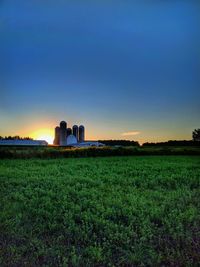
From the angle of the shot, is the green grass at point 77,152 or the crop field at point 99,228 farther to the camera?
the green grass at point 77,152

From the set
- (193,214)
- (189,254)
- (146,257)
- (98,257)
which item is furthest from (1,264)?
(193,214)

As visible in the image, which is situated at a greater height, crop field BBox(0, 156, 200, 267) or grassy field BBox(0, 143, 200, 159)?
grassy field BBox(0, 143, 200, 159)

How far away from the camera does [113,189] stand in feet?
28.2

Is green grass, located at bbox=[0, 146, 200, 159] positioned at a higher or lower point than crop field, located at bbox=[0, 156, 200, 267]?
higher

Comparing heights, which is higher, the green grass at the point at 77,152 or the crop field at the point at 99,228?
the green grass at the point at 77,152

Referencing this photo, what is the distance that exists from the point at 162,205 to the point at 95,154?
891 inches

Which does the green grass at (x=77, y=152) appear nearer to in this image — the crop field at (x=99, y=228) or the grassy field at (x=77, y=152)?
the grassy field at (x=77, y=152)

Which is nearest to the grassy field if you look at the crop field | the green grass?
the green grass

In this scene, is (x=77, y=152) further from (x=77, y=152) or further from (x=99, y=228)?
(x=99, y=228)

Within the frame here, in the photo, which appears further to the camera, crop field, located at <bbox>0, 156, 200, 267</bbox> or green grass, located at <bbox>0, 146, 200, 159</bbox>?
green grass, located at <bbox>0, 146, 200, 159</bbox>

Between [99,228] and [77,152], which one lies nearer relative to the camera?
[99,228]

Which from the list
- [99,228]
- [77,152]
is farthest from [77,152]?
[99,228]

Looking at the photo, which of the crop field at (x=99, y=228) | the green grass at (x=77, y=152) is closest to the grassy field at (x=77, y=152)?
the green grass at (x=77, y=152)

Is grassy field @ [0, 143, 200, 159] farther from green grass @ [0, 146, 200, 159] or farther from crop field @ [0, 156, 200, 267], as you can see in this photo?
crop field @ [0, 156, 200, 267]
